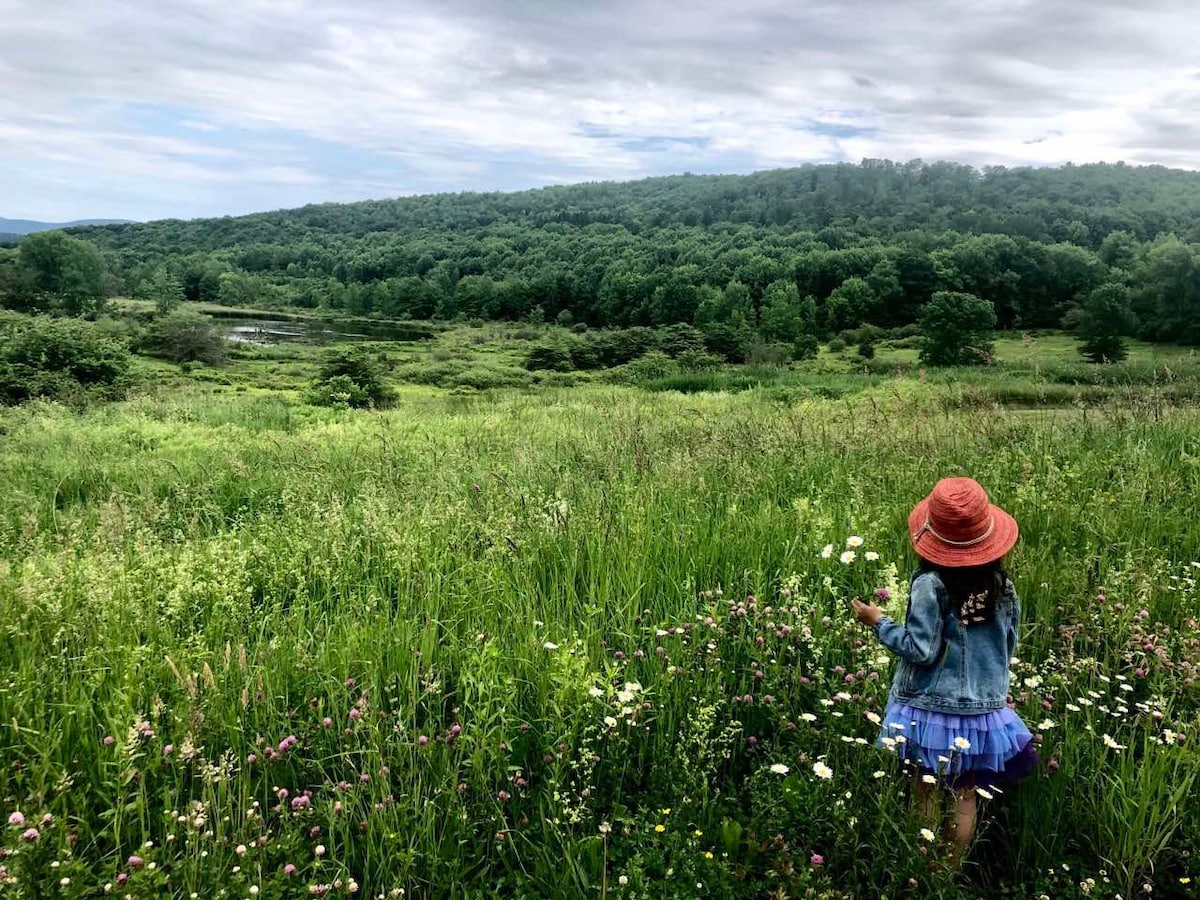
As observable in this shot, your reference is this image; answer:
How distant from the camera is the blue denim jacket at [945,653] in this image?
8.78ft

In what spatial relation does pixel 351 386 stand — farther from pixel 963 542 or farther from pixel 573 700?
pixel 963 542

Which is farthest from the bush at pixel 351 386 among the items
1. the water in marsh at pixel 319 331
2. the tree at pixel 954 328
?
the tree at pixel 954 328

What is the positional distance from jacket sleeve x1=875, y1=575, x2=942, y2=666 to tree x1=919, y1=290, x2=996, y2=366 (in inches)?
2460

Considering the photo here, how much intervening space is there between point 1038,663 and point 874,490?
2.38 m

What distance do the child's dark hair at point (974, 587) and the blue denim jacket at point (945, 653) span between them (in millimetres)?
29

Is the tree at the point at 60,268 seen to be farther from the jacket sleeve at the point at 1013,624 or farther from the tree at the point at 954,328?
the jacket sleeve at the point at 1013,624

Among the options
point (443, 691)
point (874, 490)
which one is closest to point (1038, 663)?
point (874, 490)

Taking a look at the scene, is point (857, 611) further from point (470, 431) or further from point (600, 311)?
point (600, 311)

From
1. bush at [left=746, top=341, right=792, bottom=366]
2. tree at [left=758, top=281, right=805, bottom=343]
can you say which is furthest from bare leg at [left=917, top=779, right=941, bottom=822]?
tree at [left=758, top=281, right=805, bottom=343]

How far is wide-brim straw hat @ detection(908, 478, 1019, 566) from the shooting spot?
271 cm

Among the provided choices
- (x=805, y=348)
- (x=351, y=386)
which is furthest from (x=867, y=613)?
(x=805, y=348)

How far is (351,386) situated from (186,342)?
105 feet

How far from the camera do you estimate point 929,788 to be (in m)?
2.63

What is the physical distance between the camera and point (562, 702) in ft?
9.16
